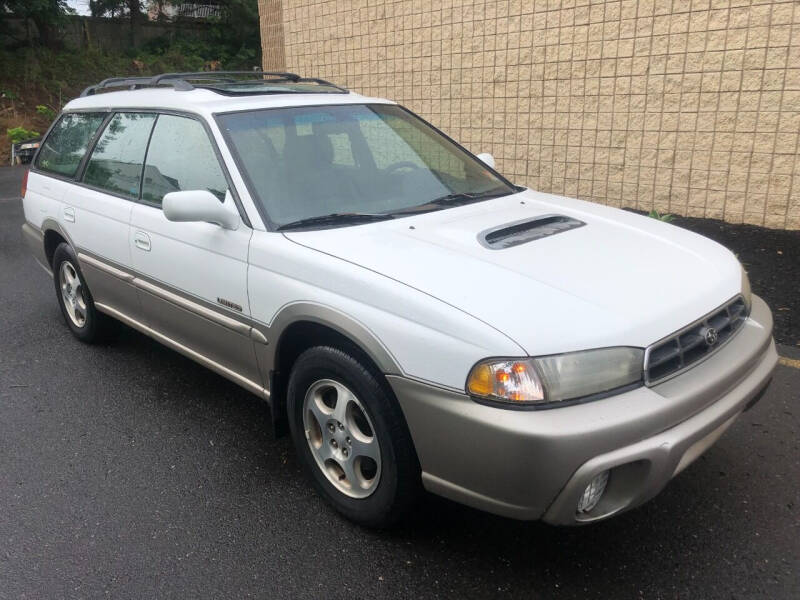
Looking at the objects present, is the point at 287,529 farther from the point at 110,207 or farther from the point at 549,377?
the point at 110,207

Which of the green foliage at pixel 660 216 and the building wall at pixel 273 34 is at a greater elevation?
the building wall at pixel 273 34

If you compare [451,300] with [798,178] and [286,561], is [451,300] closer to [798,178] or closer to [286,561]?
[286,561]

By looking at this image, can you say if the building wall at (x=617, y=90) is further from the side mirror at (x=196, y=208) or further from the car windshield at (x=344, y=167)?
the side mirror at (x=196, y=208)

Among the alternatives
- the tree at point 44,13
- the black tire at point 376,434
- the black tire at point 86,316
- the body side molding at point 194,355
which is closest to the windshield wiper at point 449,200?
the black tire at point 376,434

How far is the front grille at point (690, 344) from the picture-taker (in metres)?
2.44

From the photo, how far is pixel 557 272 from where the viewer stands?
2.69 m

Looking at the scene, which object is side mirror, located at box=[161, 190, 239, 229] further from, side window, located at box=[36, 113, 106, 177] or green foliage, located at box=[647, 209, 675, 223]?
green foliage, located at box=[647, 209, 675, 223]

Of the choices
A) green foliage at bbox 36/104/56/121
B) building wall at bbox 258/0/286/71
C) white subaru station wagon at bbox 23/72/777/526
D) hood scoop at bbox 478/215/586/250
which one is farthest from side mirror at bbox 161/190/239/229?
green foliage at bbox 36/104/56/121

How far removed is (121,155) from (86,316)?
4.24ft

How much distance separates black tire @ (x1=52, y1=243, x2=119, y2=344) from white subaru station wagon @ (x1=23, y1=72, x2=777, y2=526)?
37 cm

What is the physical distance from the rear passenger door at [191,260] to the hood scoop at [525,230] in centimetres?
109

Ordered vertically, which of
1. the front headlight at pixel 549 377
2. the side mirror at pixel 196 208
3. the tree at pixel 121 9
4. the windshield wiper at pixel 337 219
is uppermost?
the tree at pixel 121 9

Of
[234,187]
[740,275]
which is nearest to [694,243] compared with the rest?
[740,275]

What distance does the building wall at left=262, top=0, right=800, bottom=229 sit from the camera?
6.46 meters
